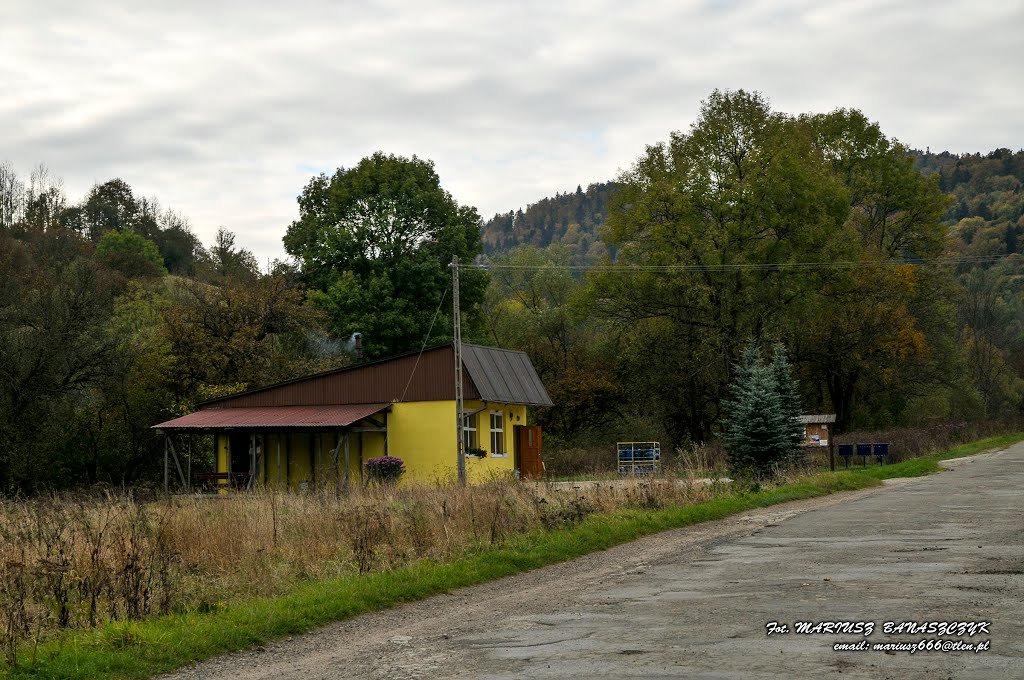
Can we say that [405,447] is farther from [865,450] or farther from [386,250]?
[386,250]

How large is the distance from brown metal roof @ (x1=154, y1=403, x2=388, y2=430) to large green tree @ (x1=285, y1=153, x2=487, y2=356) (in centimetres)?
1511

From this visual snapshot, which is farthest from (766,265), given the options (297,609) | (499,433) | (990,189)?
(990,189)

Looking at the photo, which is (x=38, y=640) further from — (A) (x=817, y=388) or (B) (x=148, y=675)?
(A) (x=817, y=388)

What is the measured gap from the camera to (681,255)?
50906 mm

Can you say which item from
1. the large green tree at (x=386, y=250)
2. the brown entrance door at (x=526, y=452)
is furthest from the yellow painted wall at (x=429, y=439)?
the large green tree at (x=386, y=250)

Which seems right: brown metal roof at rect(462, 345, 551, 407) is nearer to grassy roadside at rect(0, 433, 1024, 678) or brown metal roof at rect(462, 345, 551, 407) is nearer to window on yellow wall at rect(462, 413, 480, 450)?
window on yellow wall at rect(462, 413, 480, 450)

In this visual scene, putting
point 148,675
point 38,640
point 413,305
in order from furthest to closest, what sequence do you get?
point 413,305, point 38,640, point 148,675

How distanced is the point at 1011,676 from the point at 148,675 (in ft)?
21.8

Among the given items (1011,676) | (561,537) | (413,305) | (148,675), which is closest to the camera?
(1011,676)

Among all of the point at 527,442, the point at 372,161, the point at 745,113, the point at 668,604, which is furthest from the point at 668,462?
the point at 668,604

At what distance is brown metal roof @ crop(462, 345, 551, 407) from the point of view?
39.3 m

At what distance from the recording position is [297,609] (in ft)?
38.1

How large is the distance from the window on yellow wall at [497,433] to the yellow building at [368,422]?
1.5 inches

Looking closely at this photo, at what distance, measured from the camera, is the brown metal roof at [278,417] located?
123ft
